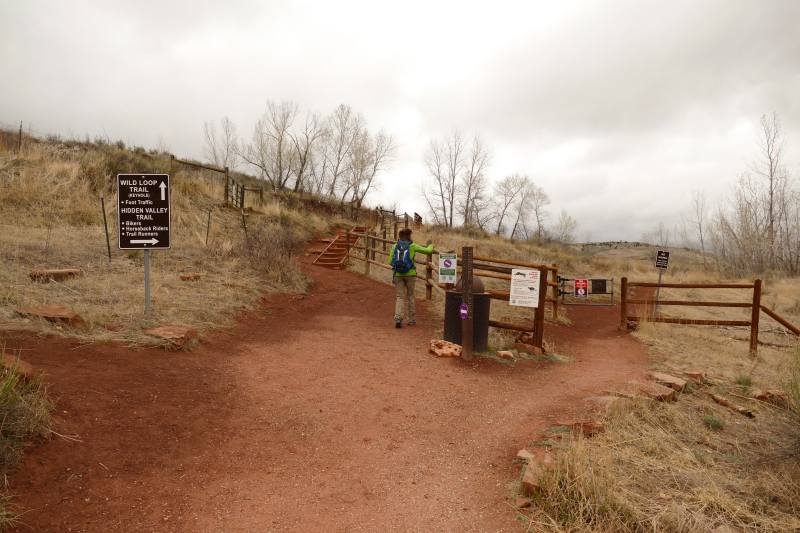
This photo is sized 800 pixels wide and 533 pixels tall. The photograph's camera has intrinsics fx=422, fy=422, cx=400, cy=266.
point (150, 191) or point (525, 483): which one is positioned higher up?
point (150, 191)

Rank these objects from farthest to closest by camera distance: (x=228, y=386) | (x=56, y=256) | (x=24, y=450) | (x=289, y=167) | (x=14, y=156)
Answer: (x=289, y=167), (x=14, y=156), (x=56, y=256), (x=228, y=386), (x=24, y=450)

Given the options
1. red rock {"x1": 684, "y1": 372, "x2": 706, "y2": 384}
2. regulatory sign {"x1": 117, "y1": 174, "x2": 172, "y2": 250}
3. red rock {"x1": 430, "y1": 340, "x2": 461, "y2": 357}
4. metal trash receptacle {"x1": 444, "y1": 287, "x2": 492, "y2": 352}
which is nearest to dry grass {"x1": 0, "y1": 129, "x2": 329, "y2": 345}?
regulatory sign {"x1": 117, "y1": 174, "x2": 172, "y2": 250}

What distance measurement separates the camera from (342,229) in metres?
22.4

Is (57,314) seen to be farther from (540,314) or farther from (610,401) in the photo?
(540,314)

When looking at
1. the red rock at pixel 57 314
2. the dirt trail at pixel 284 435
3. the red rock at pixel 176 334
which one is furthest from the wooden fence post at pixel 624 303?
the red rock at pixel 57 314

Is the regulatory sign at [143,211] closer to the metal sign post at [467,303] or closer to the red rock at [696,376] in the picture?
the metal sign post at [467,303]

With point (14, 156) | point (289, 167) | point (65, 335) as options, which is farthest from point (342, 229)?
point (65, 335)

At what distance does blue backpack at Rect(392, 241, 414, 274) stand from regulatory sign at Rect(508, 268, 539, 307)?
2088mm

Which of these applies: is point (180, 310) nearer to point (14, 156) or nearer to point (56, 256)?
point (56, 256)

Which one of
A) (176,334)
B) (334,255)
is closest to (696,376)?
(176,334)

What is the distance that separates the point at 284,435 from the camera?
155 inches

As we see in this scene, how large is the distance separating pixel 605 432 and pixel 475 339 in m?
3.04

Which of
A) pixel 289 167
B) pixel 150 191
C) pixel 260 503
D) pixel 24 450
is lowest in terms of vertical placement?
pixel 260 503

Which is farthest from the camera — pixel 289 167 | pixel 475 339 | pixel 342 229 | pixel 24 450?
pixel 289 167
